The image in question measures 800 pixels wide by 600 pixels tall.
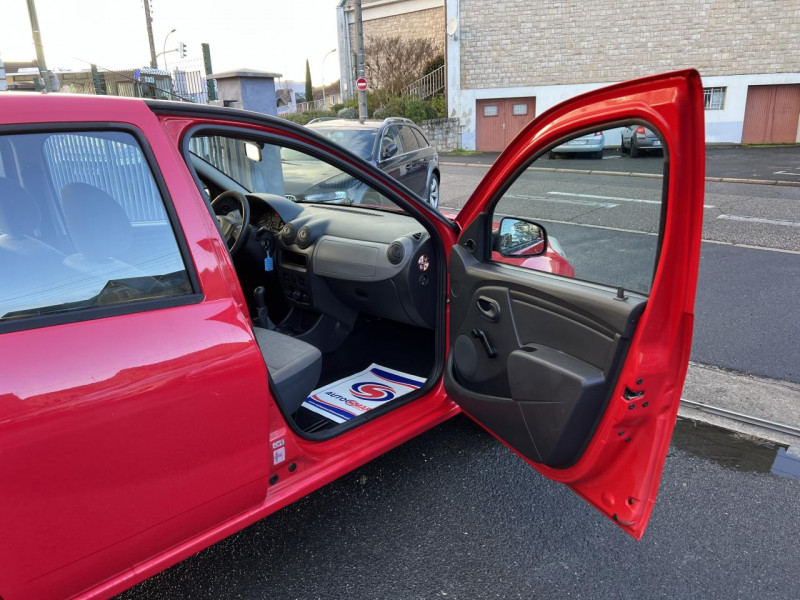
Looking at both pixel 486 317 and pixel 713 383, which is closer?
pixel 486 317

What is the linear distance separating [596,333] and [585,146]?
0.83 metres

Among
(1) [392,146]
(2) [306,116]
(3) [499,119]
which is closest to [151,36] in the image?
(2) [306,116]

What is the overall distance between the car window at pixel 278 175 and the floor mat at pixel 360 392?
100cm

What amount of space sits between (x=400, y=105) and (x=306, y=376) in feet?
76.5

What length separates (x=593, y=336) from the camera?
6.15 ft

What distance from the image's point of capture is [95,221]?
1.68 metres

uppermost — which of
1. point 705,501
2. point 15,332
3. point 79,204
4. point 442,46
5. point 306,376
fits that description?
point 442,46

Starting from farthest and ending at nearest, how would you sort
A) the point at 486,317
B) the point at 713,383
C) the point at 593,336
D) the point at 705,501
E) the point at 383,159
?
the point at 383,159
the point at 713,383
the point at 705,501
the point at 486,317
the point at 593,336

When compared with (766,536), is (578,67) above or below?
above

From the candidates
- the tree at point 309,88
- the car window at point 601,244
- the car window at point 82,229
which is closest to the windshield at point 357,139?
the car window at point 601,244

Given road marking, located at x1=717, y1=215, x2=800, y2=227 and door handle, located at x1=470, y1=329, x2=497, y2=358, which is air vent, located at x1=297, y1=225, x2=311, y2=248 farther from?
road marking, located at x1=717, y1=215, x2=800, y2=227

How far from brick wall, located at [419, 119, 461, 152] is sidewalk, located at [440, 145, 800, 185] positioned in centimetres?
119

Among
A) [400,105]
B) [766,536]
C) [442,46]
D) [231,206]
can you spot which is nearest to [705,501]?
[766,536]

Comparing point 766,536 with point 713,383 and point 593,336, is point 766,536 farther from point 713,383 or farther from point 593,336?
point 713,383
